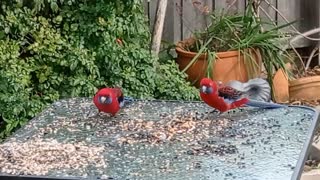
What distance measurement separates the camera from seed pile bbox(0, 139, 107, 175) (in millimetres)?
2117

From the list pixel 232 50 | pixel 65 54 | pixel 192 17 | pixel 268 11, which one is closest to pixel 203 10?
pixel 192 17

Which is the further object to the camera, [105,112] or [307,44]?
[307,44]

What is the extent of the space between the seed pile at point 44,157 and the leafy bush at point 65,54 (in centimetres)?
157

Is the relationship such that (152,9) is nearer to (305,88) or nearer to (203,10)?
(203,10)

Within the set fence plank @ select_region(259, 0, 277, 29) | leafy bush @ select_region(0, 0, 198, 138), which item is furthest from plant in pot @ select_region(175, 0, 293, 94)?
leafy bush @ select_region(0, 0, 198, 138)

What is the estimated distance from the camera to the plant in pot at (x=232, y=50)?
15.6ft

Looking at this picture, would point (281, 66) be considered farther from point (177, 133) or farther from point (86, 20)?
point (177, 133)

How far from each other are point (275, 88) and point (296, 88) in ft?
0.49

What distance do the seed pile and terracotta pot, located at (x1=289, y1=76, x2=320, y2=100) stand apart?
9.30ft

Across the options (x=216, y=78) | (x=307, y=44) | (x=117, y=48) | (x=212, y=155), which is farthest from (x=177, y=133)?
(x=307, y=44)

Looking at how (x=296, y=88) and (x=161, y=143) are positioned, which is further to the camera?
(x=296, y=88)

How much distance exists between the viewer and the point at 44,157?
2221 millimetres

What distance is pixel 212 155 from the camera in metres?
2.23

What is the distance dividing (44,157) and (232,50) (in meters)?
2.71
